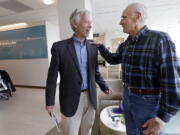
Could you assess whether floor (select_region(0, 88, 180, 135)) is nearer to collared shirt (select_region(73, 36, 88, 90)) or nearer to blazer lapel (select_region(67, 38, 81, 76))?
collared shirt (select_region(73, 36, 88, 90))

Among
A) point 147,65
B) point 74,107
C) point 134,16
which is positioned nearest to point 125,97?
point 147,65

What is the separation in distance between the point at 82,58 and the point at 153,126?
852 millimetres

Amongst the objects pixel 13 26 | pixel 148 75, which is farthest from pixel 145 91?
pixel 13 26

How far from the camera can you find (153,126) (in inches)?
37.7

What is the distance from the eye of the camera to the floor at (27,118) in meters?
2.33

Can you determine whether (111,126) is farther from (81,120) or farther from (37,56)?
(37,56)

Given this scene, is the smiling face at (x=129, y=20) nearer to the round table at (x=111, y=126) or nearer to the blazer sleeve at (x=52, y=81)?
the blazer sleeve at (x=52, y=81)

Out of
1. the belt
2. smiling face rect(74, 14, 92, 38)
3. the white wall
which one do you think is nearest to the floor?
the belt

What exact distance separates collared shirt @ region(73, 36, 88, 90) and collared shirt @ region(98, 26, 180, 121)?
419 millimetres

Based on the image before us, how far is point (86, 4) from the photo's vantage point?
6.81 ft

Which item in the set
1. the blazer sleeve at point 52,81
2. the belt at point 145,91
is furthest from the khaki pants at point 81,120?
the belt at point 145,91

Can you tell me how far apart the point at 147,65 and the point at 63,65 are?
0.75 meters

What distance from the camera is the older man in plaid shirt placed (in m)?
0.89

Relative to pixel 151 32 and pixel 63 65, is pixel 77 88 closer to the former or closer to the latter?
pixel 63 65
